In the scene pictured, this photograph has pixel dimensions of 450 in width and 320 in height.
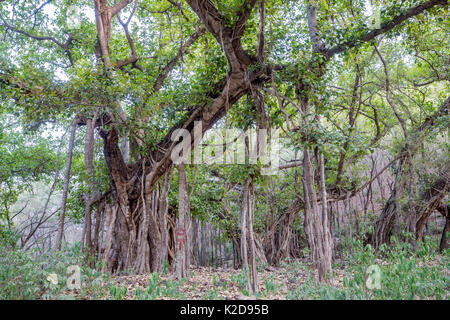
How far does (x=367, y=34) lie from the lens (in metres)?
4.18

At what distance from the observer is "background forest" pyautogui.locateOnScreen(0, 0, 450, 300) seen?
3.56 metres

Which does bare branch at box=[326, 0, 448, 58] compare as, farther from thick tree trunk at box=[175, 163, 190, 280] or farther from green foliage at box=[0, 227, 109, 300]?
green foliage at box=[0, 227, 109, 300]

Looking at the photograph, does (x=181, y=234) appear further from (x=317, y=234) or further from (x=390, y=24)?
(x=390, y=24)

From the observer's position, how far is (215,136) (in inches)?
276

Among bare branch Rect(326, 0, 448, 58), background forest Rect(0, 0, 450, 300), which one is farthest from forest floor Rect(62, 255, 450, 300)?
bare branch Rect(326, 0, 448, 58)

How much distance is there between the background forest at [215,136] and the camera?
11.7ft

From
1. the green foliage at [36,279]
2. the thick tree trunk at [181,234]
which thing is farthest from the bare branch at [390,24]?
the green foliage at [36,279]

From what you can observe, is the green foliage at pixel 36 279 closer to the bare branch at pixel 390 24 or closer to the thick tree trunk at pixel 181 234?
the thick tree trunk at pixel 181 234

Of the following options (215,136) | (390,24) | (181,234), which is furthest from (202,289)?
(390,24)

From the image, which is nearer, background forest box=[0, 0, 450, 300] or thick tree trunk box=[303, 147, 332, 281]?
background forest box=[0, 0, 450, 300]

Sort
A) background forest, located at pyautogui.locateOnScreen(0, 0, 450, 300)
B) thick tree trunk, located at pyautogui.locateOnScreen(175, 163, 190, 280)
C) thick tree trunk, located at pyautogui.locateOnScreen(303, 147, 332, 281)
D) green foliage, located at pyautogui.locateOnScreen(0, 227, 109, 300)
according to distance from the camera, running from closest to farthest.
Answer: green foliage, located at pyautogui.locateOnScreen(0, 227, 109, 300), background forest, located at pyautogui.locateOnScreen(0, 0, 450, 300), thick tree trunk, located at pyautogui.locateOnScreen(303, 147, 332, 281), thick tree trunk, located at pyautogui.locateOnScreen(175, 163, 190, 280)
